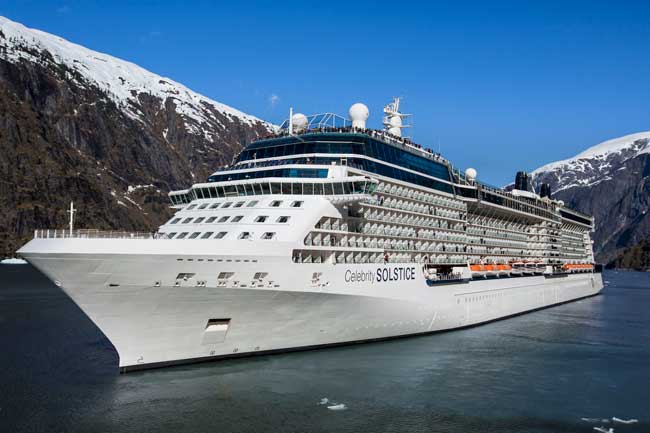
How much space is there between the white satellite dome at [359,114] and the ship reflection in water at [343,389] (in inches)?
526

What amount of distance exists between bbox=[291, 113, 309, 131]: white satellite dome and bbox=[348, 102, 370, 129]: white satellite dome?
3224 mm

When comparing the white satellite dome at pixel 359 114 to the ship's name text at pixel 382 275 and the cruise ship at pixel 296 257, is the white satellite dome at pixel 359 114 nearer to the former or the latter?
the cruise ship at pixel 296 257

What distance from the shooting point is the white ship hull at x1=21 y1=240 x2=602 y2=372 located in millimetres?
21781

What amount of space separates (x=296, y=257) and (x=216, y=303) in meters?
4.50

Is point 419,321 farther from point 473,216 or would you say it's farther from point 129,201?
point 129,201

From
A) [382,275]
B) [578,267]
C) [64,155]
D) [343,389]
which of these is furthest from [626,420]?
[64,155]

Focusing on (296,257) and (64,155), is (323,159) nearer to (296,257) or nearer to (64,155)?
(296,257)

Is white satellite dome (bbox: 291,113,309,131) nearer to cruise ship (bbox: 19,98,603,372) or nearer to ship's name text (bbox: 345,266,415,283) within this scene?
cruise ship (bbox: 19,98,603,372)

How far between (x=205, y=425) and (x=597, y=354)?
21723mm

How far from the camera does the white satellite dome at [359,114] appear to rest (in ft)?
119

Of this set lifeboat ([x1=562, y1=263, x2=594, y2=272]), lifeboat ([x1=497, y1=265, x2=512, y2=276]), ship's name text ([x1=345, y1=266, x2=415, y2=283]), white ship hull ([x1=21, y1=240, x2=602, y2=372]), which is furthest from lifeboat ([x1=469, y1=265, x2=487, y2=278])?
lifeboat ([x1=562, y1=263, x2=594, y2=272])

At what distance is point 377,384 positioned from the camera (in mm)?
22922

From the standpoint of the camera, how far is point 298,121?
34.9 metres

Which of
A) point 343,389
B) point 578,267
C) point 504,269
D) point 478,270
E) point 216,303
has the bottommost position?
point 343,389
